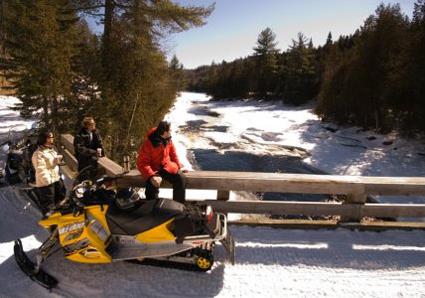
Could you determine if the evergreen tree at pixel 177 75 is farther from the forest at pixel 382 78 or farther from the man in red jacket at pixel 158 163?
the man in red jacket at pixel 158 163

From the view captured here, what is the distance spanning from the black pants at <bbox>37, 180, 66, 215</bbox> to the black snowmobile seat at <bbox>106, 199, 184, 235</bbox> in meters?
1.92

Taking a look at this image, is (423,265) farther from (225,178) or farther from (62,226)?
(62,226)

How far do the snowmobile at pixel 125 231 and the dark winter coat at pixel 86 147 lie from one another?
7.60 ft

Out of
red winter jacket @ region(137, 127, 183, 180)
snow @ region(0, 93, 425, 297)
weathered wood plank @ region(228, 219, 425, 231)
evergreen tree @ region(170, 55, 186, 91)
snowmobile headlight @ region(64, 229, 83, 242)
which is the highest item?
evergreen tree @ region(170, 55, 186, 91)

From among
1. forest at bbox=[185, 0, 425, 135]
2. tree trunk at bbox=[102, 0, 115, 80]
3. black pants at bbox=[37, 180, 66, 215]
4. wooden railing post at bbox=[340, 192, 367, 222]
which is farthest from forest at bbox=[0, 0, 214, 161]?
forest at bbox=[185, 0, 425, 135]

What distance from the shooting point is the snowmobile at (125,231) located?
415 centimetres

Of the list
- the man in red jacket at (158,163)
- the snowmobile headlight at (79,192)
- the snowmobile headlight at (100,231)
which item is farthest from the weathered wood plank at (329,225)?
the snowmobile headlight at (79,192)

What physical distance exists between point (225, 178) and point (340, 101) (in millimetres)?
31142

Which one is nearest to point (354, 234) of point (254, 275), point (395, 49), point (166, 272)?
point (254, 275)

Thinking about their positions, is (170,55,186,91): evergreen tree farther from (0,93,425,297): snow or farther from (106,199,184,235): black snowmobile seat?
(106,199,184,235): black snowmobile seat

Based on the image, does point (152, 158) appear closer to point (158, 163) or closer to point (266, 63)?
point (158, 163)

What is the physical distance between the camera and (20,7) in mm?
12164

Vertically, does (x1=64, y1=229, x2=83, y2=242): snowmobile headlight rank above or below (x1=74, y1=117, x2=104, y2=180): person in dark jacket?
below

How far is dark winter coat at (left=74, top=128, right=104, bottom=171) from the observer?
21.6 ft
